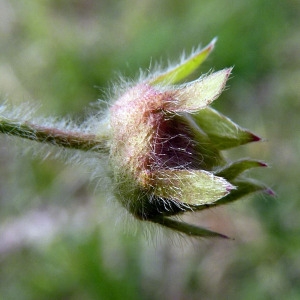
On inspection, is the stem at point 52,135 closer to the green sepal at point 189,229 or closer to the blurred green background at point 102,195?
the green sepal at point 189,229

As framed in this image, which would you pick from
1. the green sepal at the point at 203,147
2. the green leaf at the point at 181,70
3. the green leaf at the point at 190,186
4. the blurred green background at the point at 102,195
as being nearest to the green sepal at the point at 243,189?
the green sepal at the point at 203,147

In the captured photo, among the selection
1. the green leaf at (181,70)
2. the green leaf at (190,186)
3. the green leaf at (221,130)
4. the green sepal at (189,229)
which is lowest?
the green sepal at (189,229)

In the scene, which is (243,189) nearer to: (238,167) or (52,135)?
(238,167)

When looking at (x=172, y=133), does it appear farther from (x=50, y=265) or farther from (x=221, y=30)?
(x=221, y=30)

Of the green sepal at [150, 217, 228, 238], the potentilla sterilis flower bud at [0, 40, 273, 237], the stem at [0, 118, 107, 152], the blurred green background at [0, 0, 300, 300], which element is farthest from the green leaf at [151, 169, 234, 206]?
the blurred green background at [0, 0, 300, 300]

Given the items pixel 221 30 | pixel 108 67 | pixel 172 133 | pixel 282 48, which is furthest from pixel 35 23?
pixel 172 133

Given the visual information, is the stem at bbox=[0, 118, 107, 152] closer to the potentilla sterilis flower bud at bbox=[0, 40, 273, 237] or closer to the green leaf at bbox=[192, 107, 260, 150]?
the potentilla sterilis flower bud at bbox=[0, 40, 273, 237]

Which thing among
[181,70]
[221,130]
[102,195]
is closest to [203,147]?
[221,130]
